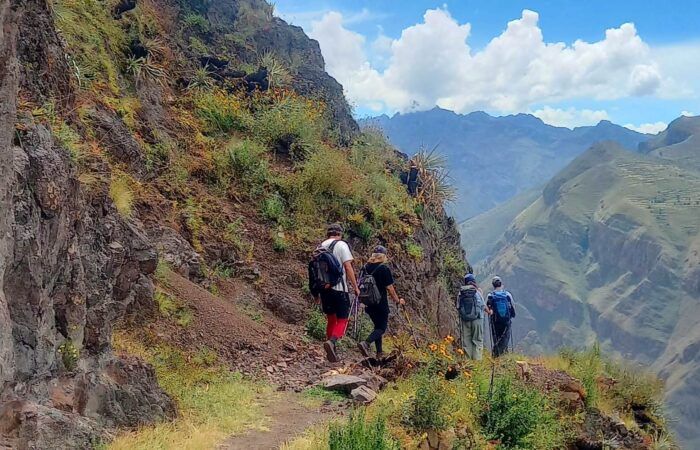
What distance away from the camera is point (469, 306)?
1029 cm

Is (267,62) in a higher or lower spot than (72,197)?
higher

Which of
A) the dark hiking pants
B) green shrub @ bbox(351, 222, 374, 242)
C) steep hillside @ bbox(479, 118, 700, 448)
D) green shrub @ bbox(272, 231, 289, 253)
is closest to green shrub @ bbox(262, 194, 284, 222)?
green shrub @ bbox(272, 231, 289, 253)

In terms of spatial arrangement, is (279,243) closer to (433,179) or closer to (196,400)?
(196,400)

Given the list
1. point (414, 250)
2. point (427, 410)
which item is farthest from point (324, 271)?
point (414, 250)

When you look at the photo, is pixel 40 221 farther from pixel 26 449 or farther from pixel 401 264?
pixel 401 264

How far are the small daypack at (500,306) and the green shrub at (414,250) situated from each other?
336 centimetres

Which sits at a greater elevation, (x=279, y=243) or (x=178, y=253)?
(x=279, y=243)

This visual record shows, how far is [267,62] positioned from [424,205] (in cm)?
672

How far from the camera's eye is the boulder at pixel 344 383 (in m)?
6.95

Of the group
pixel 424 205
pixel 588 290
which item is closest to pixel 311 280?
pixel 424 205

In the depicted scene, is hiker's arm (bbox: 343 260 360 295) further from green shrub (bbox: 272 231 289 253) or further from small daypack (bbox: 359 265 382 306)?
green shrub (bbox: 272 231 289 253)

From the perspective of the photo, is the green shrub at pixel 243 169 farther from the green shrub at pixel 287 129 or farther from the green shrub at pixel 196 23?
the green shrub at pixel 196 23

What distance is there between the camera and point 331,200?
43.3ft

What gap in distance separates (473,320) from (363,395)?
4256mm
